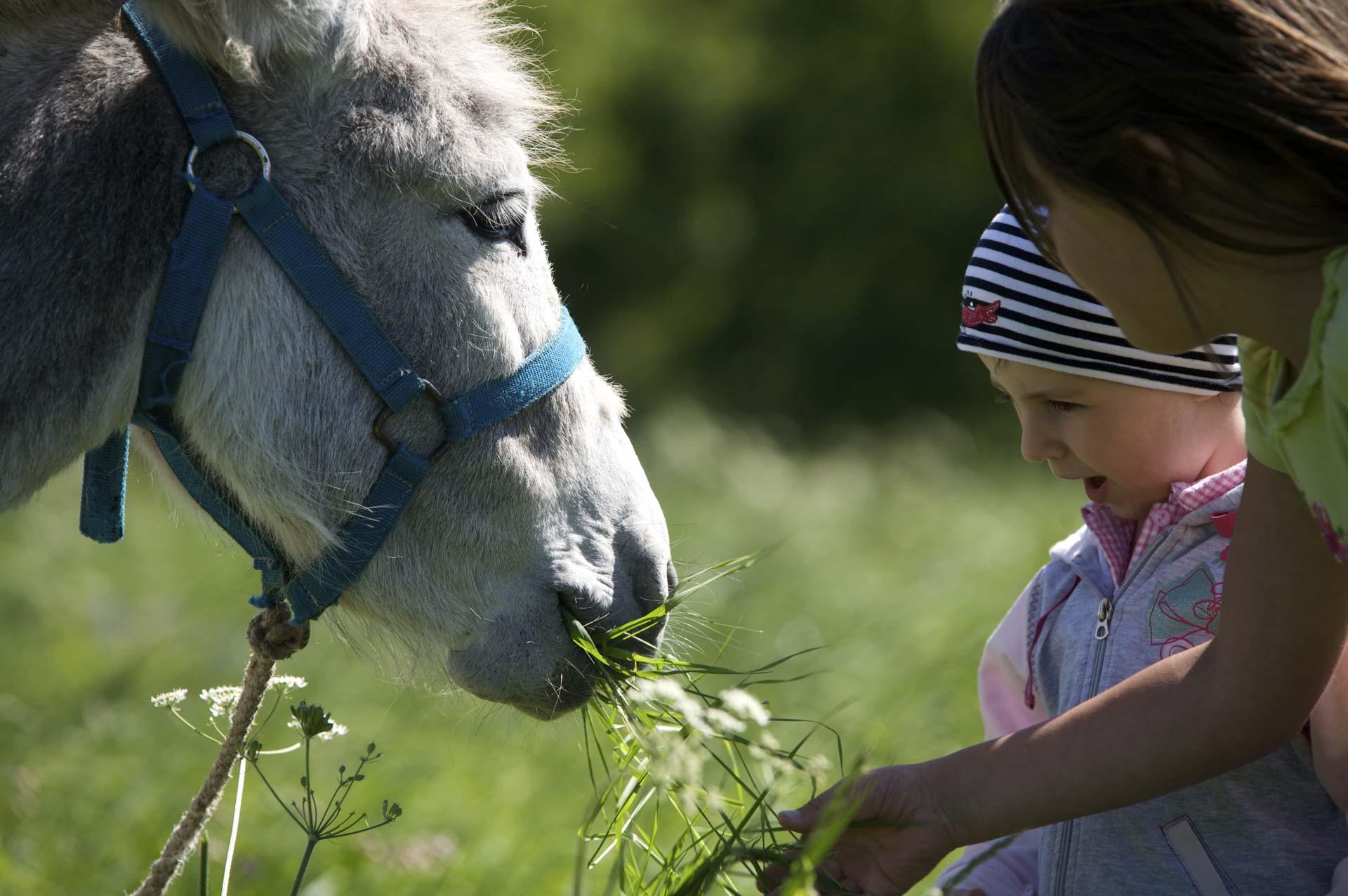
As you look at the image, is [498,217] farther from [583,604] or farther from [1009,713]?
[1009,713]

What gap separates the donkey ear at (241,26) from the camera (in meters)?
1.88

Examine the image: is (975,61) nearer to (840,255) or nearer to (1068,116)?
(1068,116)

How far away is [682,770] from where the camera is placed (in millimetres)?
1594

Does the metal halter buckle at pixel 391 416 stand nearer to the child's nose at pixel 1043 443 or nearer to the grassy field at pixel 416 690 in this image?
the grassy field at pixel 416 690

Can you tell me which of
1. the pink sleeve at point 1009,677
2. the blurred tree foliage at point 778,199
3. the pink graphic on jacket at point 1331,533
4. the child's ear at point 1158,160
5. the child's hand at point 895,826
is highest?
the child's ear at point 1158,160

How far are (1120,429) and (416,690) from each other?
4.67 ft

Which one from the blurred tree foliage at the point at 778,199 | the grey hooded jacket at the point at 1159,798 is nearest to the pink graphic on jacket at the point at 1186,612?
the grey hooded jacket at the point at 1159,798

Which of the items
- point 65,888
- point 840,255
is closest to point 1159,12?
point 65,888

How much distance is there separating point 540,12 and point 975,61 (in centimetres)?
1256

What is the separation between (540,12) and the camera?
13383 mm

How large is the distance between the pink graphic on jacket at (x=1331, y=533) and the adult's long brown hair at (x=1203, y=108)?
0.32 meters

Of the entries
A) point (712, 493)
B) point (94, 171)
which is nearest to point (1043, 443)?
point (94, 171)

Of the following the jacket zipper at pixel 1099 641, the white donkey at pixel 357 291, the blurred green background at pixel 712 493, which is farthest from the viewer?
the blurred green background at pixel 712 493

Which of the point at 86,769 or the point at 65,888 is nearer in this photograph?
the point at 65,888
